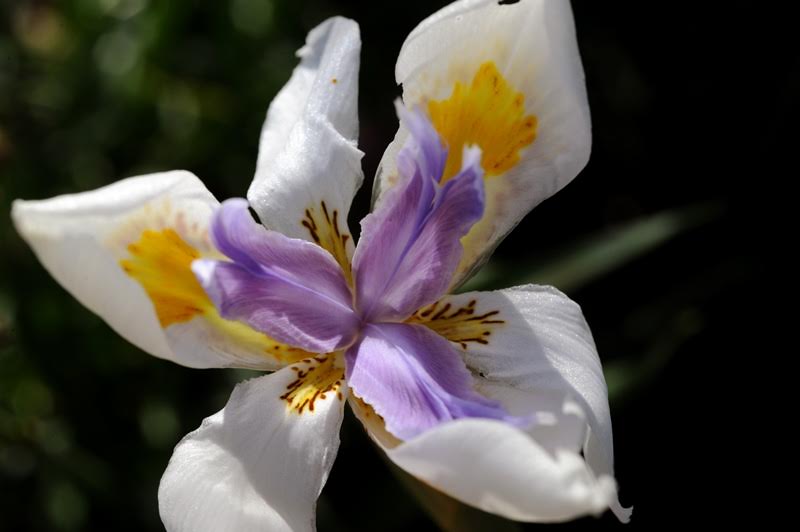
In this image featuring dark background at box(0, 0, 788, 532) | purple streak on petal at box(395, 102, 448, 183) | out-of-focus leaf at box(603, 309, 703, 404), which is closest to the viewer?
purple streak on petal at box(395, 102, 448, 183)

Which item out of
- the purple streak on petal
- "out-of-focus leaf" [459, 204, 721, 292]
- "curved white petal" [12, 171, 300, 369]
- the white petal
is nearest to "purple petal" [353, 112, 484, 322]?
the purple streak on petal

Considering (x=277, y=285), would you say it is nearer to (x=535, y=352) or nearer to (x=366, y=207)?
(x=535, y=352)

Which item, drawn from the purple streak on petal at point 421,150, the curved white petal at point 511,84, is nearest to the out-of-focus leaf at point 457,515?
the curved white petal at point 511,84

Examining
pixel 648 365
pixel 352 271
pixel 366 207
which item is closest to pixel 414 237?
pixel 352 271

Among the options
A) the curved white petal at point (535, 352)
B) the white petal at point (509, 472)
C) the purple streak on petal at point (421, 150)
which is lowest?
the curved white petal at point (535, 352)

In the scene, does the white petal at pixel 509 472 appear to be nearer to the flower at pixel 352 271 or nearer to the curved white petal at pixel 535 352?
the flower at pixel 352 271

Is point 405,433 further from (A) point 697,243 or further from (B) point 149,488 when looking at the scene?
(A) point 697,243

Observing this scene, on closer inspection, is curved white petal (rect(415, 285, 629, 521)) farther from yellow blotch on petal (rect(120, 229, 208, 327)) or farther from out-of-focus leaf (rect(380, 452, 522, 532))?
yellow blotch on petal (rect(120, 229, 208, 327))
